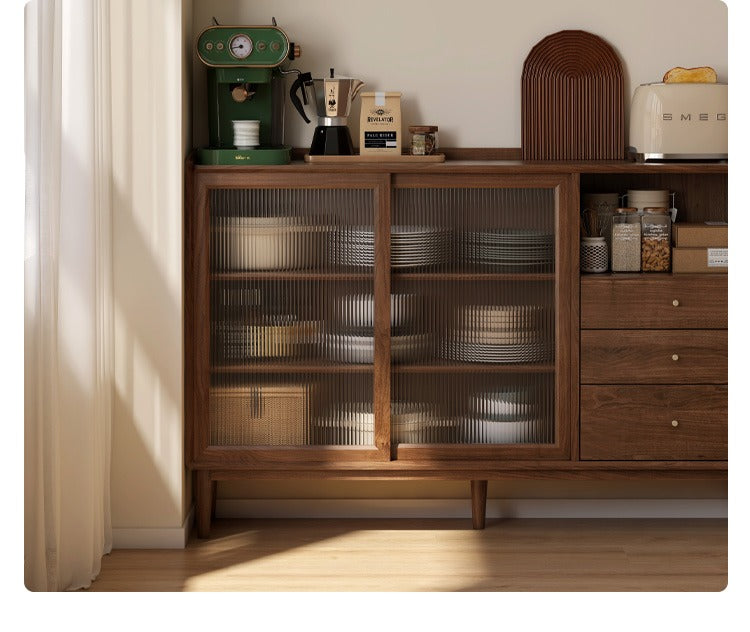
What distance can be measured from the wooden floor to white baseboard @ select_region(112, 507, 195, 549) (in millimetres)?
34

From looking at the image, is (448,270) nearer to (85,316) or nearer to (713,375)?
(713,375)

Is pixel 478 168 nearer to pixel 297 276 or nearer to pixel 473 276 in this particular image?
pixel 473 276

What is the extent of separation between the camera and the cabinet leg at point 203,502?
12.5 ft

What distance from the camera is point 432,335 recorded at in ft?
12.5

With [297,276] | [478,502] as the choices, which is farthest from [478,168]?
[478,502]

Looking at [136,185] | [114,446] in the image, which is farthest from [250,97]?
[114,446]

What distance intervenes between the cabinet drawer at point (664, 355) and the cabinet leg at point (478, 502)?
1.96 ft

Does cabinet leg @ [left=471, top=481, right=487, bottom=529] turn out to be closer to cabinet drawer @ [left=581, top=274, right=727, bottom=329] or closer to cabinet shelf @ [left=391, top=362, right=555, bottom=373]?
cabinet shelf @ [left=391, top=362, right=555, bottom=373]

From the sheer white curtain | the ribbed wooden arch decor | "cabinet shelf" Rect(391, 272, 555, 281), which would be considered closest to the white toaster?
the ribbed wooden arch decor

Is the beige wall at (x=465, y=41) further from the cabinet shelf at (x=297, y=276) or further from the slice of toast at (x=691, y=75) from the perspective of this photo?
the cabinet shelf at (x=297, y=276)

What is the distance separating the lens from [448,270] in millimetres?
3793

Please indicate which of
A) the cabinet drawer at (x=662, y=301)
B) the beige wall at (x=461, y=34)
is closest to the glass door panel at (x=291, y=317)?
the beige wall at (x=461, y=34)

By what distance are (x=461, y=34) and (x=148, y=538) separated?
208 centimetres
